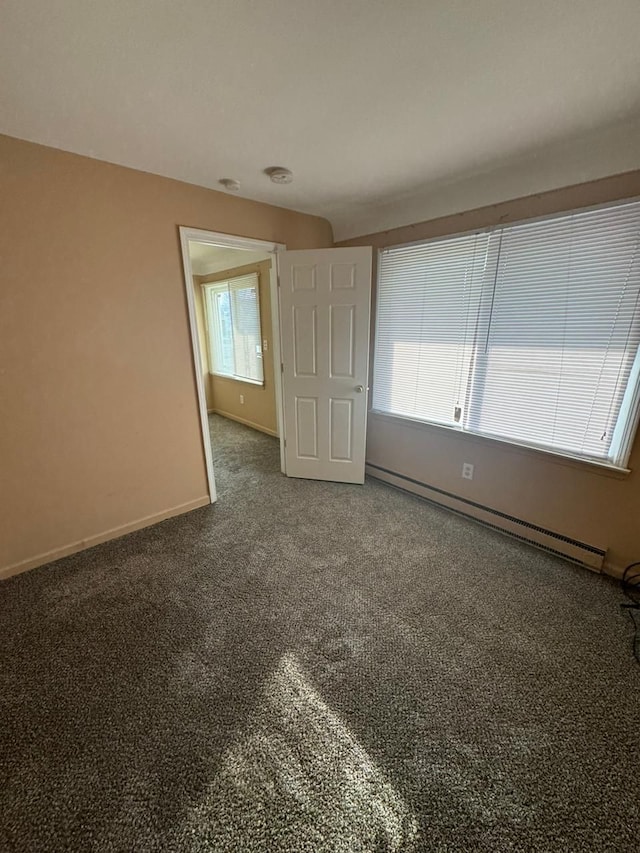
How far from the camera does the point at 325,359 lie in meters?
2.94

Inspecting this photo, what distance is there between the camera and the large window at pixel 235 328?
4.39 meters

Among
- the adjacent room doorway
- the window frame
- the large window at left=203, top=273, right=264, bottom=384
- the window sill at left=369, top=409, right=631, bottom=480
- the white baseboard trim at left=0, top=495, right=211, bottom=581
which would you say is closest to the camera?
the window sill at left=369, top=409, right=631, bottom=480

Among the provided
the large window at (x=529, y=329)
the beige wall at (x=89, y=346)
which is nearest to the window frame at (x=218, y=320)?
the beige wall at (x=89, y=346)

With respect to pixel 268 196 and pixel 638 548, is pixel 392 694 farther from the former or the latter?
pixel 268 196

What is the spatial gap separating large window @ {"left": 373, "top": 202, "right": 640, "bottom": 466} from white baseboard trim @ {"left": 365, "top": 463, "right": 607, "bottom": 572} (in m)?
0.56

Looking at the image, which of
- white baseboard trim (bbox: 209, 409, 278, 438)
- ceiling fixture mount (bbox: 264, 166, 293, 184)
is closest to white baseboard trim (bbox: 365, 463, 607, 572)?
white baseboard trim (bbox: 209, 409, 278, 438)

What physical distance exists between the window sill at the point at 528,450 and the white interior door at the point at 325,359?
445 millimetres

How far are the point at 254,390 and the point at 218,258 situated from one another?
1.83 meters

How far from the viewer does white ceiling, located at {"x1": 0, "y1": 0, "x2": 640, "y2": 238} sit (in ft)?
3.47

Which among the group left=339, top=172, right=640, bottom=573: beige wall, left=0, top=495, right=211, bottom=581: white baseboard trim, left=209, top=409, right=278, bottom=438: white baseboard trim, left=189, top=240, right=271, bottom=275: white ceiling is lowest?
left=0, top=495, right=211, bottom=581: white baseboard trim

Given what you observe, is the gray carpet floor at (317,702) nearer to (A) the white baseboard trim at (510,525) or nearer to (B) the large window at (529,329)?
(A) the white baseboard trim at (510,525)

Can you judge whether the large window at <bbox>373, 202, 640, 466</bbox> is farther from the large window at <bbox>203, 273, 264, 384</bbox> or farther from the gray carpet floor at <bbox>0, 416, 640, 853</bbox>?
the large window at <bbox>203, 273, 264, 384</bbox>

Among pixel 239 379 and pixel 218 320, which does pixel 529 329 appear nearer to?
pixel 239 379

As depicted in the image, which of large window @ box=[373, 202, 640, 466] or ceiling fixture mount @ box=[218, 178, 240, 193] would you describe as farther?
ceiling fixture mount @ box=[218, 178, 240, 193]
